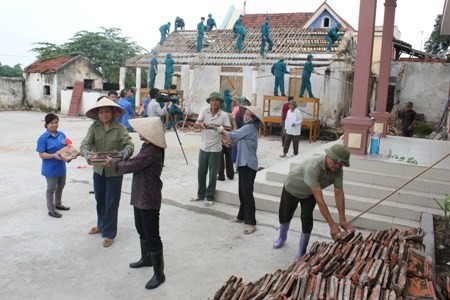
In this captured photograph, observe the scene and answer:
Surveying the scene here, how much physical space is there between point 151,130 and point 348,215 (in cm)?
334

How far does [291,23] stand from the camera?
80.0 ft

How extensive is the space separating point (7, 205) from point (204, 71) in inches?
540

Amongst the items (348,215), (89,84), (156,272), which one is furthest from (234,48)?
(156,272)

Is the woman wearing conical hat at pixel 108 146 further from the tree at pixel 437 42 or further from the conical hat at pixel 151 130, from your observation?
the tree at pixel 437 42

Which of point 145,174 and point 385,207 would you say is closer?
point 145,174

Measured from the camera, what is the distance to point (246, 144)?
5.10m

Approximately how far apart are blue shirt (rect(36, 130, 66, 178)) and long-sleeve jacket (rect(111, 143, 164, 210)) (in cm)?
196

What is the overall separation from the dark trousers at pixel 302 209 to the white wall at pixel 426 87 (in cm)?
1497

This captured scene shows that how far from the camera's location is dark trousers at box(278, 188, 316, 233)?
4266mm

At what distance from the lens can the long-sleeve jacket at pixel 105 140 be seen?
453 cm

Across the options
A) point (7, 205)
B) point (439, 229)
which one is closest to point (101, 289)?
point (7, 205)

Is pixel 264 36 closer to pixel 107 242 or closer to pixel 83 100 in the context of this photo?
pixel 83 100

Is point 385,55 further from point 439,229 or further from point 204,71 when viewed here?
point 204,71

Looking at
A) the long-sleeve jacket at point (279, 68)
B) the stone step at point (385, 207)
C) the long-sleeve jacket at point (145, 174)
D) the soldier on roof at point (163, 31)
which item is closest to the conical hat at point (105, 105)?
the long-sleeve jacket at point (145, 174)
